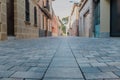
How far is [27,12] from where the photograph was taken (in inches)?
519

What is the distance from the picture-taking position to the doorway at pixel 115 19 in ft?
41.0

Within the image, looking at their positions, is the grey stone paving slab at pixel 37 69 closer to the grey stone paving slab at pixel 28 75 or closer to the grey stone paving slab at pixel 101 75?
the grey stone paving slab at pixel 28 75

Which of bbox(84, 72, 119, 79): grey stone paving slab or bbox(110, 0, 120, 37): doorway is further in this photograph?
bbox(110, 0, 120, 37): doorway

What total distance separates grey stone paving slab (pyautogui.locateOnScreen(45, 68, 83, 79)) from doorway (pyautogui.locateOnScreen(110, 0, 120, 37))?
408 inches

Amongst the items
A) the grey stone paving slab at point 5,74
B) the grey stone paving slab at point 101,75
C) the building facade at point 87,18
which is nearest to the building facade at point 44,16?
the building facade at point 87,18

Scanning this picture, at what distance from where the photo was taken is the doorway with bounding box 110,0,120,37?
41.0ft

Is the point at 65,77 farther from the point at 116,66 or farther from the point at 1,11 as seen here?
the point at 1,11

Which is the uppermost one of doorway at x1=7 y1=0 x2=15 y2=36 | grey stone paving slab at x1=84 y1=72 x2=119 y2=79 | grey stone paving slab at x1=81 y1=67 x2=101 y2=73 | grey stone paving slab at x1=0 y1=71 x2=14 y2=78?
doorway at x1=7 y1=0 x2=15 y2=36

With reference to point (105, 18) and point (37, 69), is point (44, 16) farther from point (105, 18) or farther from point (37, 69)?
point (37, 69)

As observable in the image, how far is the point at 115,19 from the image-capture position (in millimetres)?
12609

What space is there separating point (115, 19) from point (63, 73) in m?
10.7

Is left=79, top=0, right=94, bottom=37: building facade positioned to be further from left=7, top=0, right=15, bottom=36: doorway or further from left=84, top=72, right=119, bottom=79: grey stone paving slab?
left=84, top=72, right=119, bottom=79: grey stone paving slab

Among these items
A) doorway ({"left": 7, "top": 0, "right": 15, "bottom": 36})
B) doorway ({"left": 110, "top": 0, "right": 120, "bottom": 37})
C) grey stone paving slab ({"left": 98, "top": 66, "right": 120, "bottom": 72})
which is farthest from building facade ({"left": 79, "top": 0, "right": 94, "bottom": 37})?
grey stone paving slab ({"left": 98, "top": 66, "right": 120, "bottom": 72})

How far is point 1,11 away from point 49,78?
21.3ft
